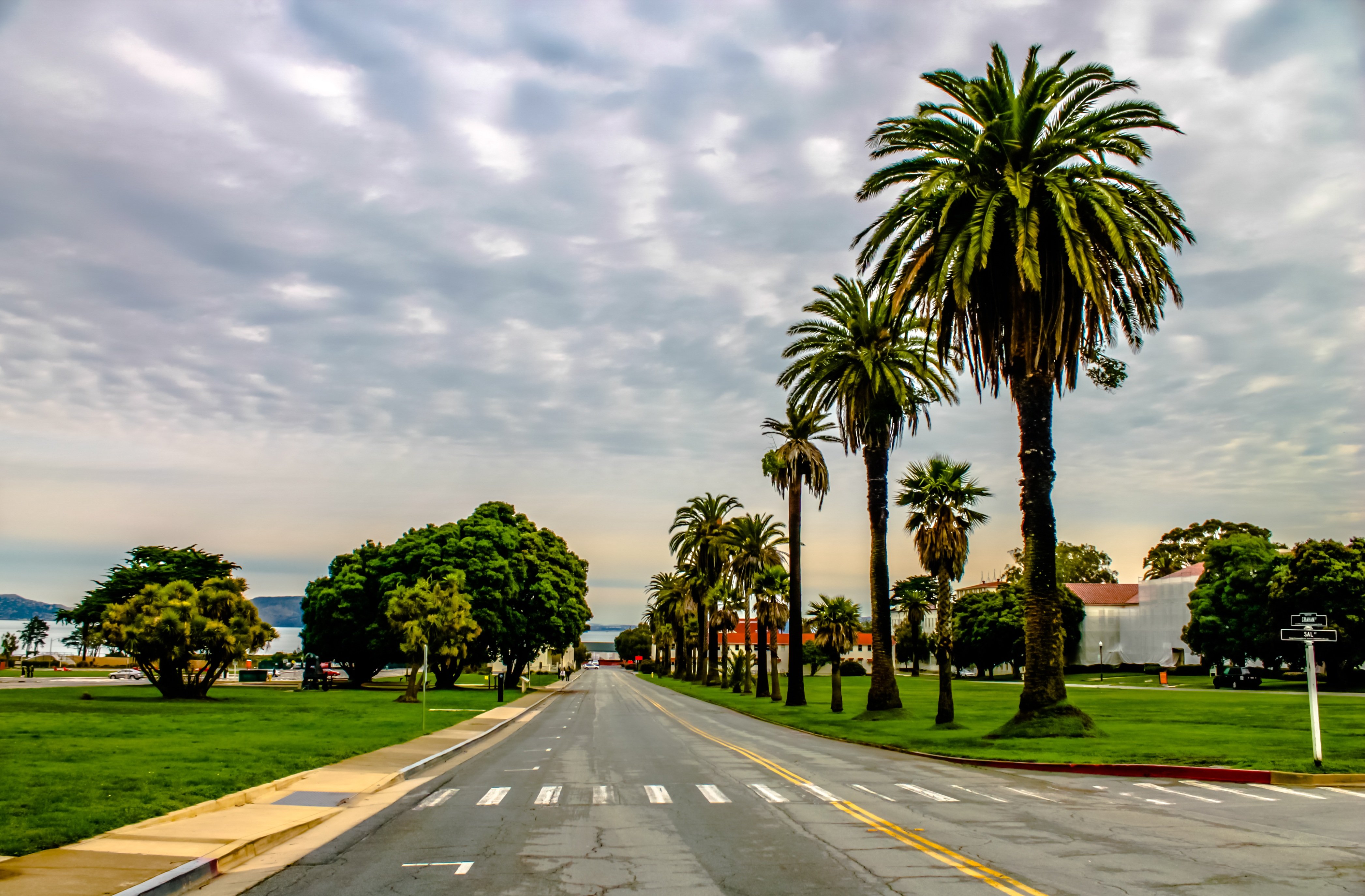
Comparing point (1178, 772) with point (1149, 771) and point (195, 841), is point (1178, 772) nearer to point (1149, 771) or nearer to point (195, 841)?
point (1149, 771)

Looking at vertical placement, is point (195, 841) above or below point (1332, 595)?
below

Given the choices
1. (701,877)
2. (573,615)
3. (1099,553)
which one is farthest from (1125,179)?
(1099,553)

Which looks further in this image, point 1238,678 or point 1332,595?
point 1238,678

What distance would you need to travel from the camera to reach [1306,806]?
51.0 ft

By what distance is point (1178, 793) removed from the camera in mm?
17531

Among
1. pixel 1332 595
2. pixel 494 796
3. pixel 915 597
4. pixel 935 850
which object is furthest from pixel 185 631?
pixel 1332 595

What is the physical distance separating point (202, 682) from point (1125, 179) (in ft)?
154

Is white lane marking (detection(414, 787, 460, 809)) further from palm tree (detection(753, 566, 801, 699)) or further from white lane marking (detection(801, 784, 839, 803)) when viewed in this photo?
palm tree (detection(753, 566, 801, 699))

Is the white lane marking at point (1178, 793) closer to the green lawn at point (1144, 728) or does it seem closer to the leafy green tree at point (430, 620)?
the green lawn at point (1144, 728)

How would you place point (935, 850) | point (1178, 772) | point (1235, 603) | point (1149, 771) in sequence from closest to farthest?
1. point (935, 850)
2. point (1178, 772)
3. point (1149, 771)
4. point (1235, 603)

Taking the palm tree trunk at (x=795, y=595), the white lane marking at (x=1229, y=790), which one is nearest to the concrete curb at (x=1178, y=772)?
the white lane marking at (x=1229, y=790)

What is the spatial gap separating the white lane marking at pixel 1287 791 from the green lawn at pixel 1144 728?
1.10 m

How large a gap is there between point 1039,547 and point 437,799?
1946cm

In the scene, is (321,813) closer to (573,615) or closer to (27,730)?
(27,730)
